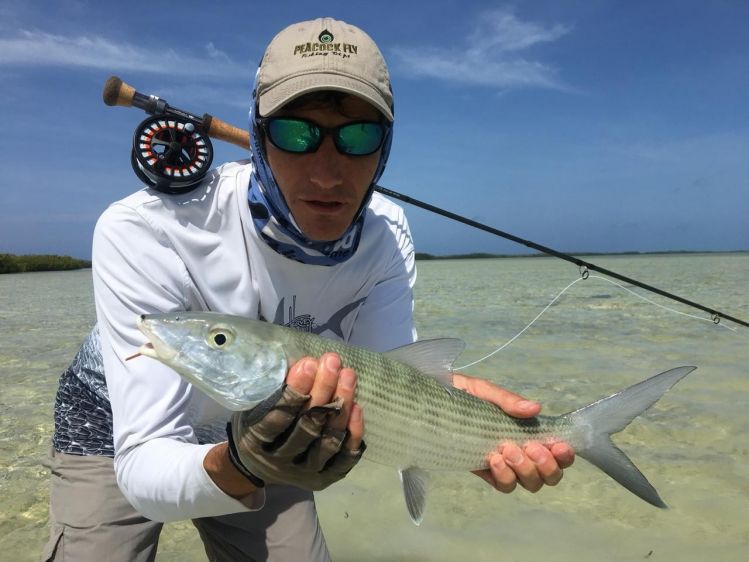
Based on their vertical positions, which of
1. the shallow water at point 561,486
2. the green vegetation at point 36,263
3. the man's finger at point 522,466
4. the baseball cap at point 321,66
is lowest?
the green vegetation at point 36,263

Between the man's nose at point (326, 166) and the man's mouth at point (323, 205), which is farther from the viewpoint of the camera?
the man's mouth at point (323, 205)

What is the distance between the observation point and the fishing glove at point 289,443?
1.76 metres

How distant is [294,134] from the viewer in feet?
7.83

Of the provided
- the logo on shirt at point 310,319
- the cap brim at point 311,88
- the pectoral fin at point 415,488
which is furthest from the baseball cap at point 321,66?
the pectoral fin at point 415,488

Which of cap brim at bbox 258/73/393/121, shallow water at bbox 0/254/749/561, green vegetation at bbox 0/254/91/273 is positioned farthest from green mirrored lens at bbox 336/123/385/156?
green vegetation at bbox 0/254/91/273

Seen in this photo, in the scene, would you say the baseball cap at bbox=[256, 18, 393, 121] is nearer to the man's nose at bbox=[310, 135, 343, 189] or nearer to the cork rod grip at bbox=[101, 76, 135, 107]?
the man's nose at bbox=[310, 135, 343, 189]

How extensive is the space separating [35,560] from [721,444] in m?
4.90

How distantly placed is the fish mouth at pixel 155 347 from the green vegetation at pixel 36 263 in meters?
42.7

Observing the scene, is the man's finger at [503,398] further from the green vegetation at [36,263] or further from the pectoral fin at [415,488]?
the green vegetation at [36,263]

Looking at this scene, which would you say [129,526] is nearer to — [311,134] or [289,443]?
[289,443]

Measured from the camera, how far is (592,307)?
12719mm

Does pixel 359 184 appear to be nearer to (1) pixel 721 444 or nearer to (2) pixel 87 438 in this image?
→ (2) pixel 87 438

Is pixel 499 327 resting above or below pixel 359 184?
below

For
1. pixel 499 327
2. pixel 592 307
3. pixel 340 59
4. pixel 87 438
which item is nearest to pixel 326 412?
pixel 340 59
